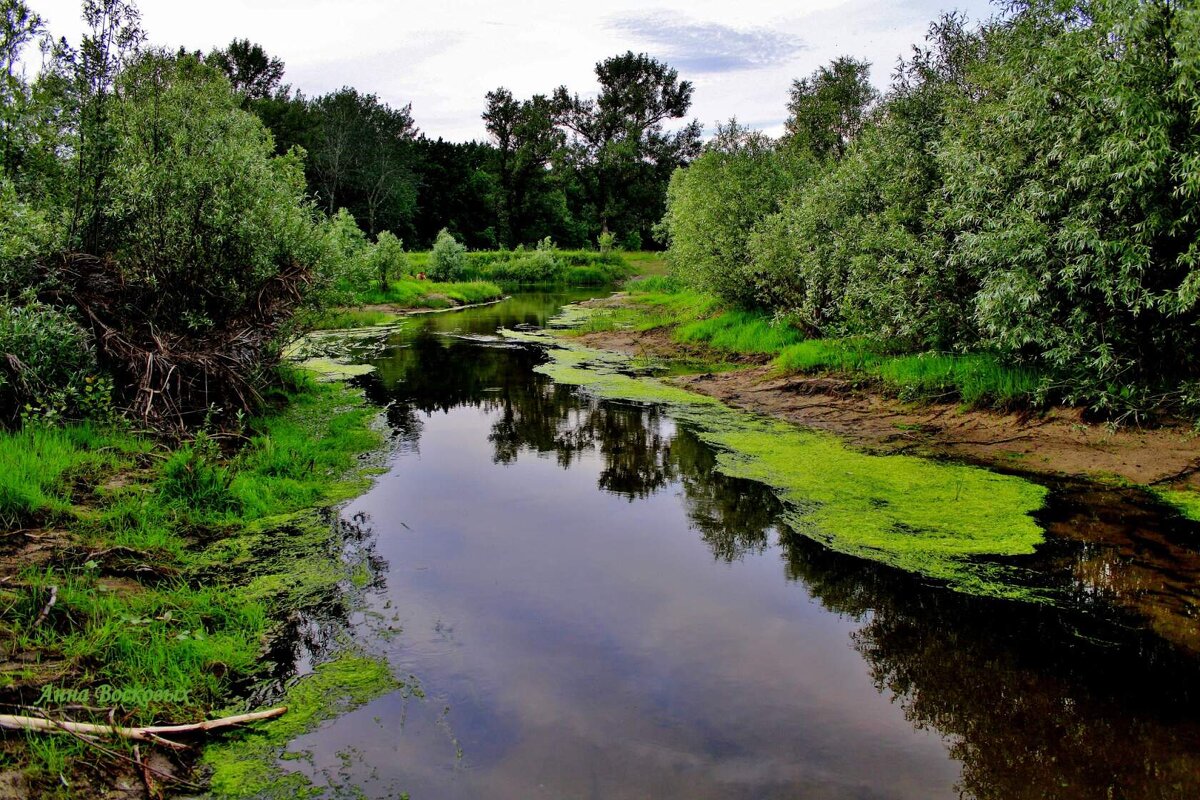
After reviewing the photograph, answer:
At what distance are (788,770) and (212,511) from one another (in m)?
5.95

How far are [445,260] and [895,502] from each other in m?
39.0

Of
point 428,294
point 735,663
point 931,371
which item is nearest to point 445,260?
point 428,294

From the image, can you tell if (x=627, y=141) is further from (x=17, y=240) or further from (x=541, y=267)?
(x=17, y=240)

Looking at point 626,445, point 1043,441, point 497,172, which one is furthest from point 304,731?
point 497,172

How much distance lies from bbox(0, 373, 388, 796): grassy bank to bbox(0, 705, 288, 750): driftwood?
6 cm

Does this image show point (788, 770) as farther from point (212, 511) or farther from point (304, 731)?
point (212, 511)

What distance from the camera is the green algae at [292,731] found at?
13.1 feet

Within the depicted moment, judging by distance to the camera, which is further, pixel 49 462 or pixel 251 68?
pixel 251 68

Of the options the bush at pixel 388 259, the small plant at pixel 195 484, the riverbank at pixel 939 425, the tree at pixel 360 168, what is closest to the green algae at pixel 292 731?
the small plant at pixel 195 484

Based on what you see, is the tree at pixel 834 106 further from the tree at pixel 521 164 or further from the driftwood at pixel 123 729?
the tree at pixel 521 164

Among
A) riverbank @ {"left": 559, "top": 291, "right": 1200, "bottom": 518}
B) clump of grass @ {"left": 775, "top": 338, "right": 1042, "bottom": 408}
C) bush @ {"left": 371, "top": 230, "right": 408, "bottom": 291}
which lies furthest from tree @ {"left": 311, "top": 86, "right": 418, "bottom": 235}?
clump of grass @ {"left": 775, "top": 338, "right": 1042, "bottom": 408}

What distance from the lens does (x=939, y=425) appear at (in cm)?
1164

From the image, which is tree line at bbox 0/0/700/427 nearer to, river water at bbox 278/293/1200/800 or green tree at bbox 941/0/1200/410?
river water at bbox 278/293/1200/800

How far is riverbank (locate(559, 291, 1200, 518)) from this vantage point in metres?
9.20
